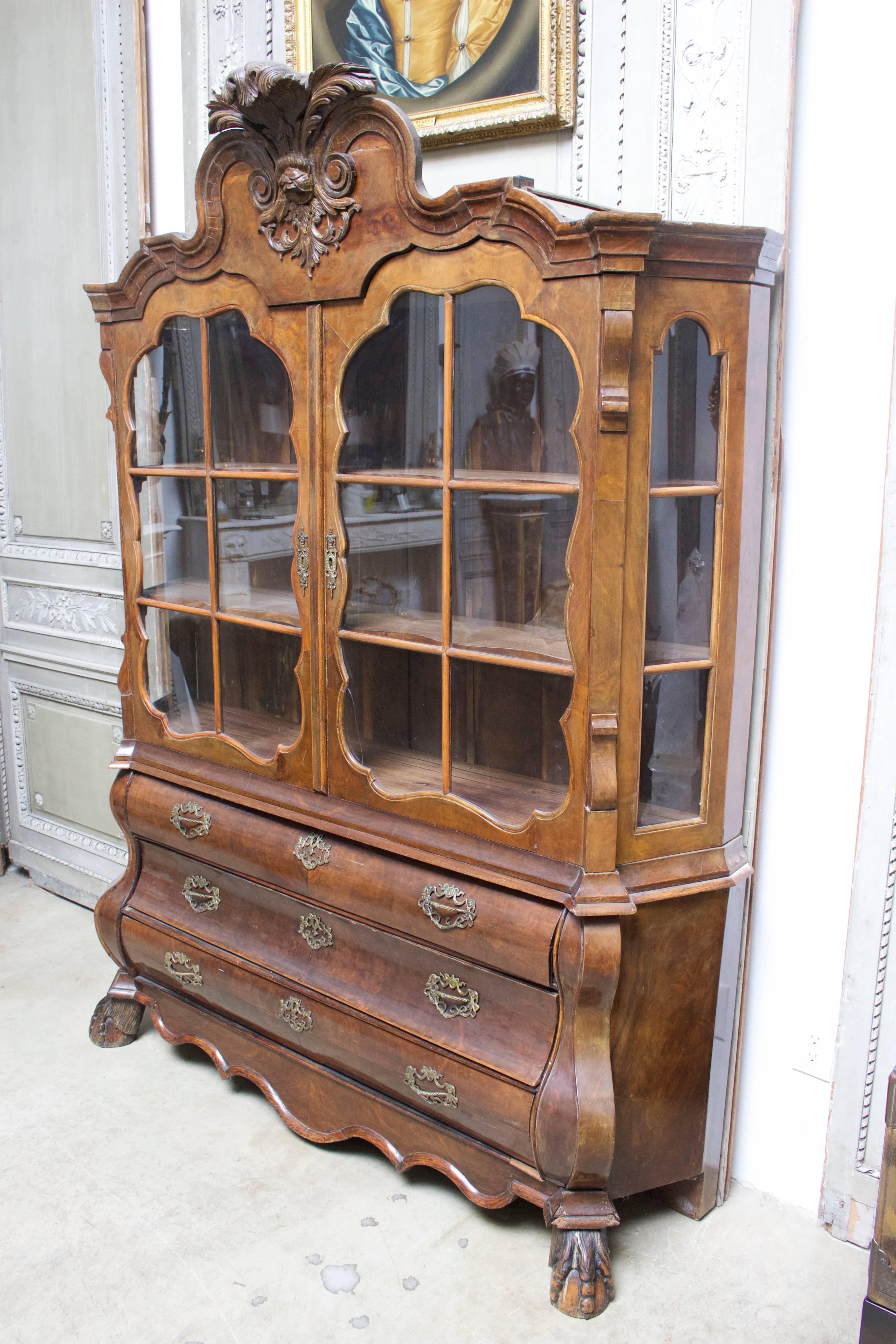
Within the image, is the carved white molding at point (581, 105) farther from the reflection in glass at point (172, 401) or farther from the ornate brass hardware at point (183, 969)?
the ornate brass hardware at point (183, 969)

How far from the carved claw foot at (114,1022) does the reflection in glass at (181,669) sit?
0.76 meters

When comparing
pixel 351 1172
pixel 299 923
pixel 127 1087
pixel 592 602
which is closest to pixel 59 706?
pixel 127 1087

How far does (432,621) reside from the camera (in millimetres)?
2059

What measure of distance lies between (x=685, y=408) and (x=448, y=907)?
98 centimetres

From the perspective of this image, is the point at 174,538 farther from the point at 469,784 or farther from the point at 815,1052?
the point at 815,1052

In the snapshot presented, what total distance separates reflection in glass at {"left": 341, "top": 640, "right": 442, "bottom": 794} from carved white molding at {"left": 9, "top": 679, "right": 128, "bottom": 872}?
4.69 feet

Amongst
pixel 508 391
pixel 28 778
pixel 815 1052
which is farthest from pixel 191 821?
pixel 28 778

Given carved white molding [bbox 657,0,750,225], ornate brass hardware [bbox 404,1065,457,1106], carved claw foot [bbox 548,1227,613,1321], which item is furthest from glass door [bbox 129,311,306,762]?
carved claw foot [bbox 548,1227,613,1321]

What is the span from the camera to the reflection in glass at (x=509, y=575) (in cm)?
191

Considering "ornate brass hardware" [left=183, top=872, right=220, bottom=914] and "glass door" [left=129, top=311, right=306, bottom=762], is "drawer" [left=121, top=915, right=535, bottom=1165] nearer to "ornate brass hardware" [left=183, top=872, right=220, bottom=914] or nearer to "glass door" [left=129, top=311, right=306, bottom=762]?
"ornate brass hardware" [left=183, top=872, right=220, bottom=914]

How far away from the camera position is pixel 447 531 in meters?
1.98

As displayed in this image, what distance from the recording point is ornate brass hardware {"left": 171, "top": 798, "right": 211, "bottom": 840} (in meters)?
2.46

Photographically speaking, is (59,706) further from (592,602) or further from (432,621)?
(592,602)

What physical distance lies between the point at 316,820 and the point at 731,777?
83 centimetres
